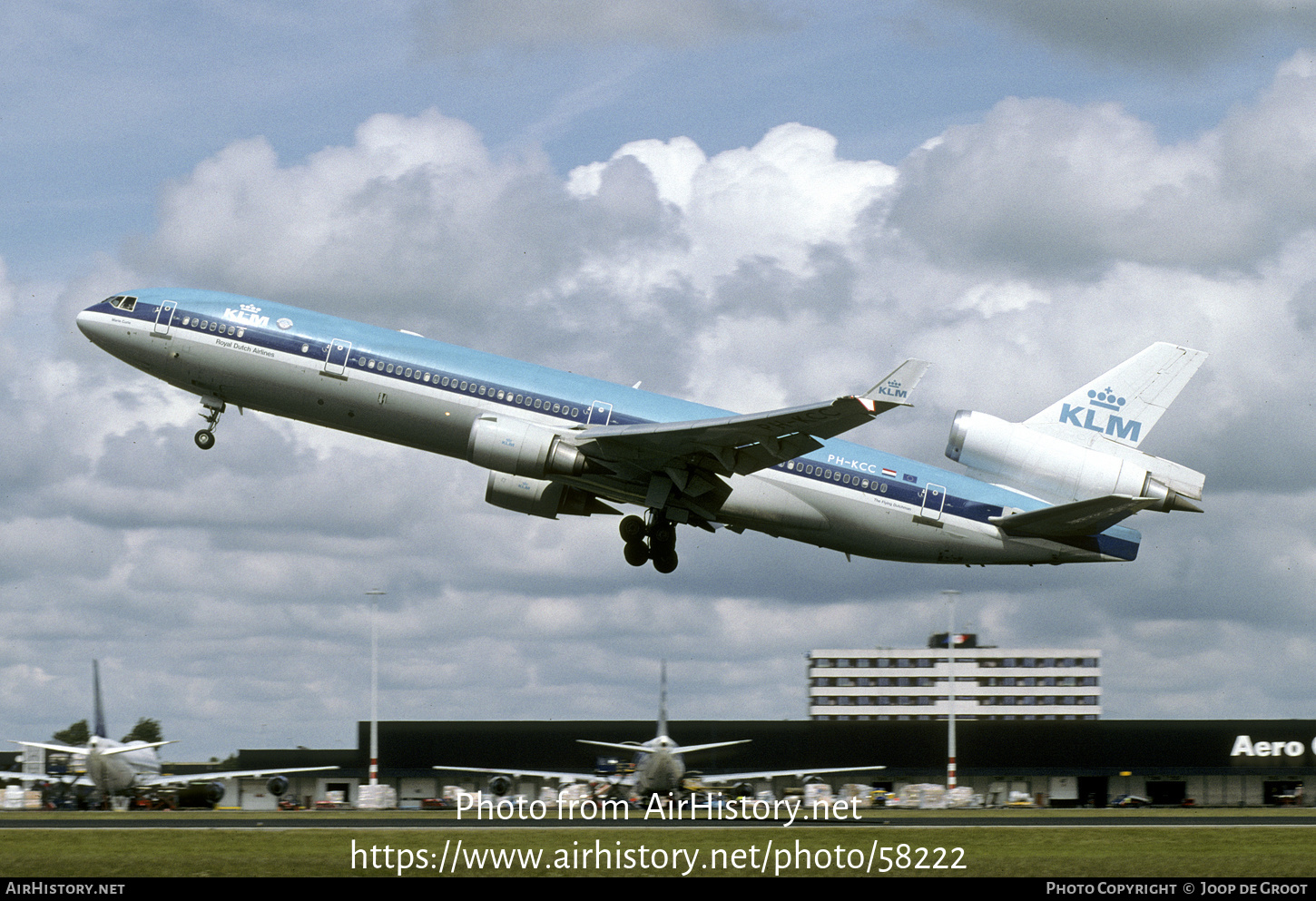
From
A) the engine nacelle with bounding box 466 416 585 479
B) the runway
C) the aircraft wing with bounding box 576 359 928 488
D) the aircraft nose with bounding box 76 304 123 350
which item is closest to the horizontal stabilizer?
the aircraft wing with bounding box 576 359 928 488

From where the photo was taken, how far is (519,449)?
4116cm

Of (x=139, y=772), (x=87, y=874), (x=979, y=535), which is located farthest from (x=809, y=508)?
(x=139, y=772)

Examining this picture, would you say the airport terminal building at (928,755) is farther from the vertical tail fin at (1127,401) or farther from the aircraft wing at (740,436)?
the aircraft wing at (740,436)

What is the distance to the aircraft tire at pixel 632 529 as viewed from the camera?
151ft

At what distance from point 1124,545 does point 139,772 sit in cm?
4672

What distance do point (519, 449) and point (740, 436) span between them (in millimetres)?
6286

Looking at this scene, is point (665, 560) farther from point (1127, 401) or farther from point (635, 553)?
point (1127, 401)

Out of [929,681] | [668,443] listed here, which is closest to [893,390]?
[668,443]

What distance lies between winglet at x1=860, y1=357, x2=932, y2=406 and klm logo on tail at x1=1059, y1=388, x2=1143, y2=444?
13.2m

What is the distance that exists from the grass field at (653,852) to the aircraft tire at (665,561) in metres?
8.10

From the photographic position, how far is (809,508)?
145ft

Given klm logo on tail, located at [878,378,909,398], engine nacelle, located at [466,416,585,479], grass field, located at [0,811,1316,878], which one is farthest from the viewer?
engine nacelle, located at [466,416,585,479]

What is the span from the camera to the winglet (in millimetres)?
36250

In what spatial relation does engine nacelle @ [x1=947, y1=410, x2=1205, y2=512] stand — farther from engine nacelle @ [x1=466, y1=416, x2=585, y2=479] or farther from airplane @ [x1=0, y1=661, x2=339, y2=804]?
airplane @ [x1=0, y1=661, x2=339, y2=804]
